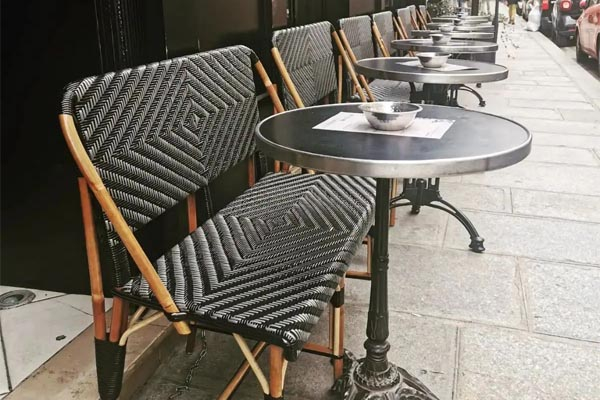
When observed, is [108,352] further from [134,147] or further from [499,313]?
[499,313]

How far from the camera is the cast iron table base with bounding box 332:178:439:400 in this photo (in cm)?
188

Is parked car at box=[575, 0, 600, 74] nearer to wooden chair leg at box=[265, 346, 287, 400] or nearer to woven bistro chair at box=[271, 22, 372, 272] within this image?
woven bistro chair at box=[271, 22, 372, 272]

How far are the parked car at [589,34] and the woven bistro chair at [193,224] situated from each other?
904 centimetres

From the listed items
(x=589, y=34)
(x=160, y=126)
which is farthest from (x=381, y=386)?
(x=589, y=34)

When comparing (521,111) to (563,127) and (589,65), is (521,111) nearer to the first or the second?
(563,127)

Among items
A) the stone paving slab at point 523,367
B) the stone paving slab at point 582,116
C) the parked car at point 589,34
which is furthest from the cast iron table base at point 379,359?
the parked car at point 589,34

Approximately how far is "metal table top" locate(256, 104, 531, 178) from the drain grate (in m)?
1.31

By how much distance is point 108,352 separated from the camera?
1650 millimetres

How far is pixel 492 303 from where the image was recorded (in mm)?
2656

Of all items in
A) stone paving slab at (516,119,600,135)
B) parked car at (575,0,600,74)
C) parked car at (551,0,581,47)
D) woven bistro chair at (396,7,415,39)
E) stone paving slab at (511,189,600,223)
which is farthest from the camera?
parked car at (551,0,581,47)

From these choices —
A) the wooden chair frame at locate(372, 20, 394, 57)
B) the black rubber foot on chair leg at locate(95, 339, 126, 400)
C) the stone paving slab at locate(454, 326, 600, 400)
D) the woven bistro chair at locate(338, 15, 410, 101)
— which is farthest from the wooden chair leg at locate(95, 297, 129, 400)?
the wooden chair frame at locate(372, 20, 394, 57)

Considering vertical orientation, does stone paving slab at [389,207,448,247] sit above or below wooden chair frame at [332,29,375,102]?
below

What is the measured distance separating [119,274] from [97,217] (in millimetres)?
178

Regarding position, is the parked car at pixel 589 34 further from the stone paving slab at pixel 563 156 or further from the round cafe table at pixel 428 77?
the round cafe table at pixel 428 77
